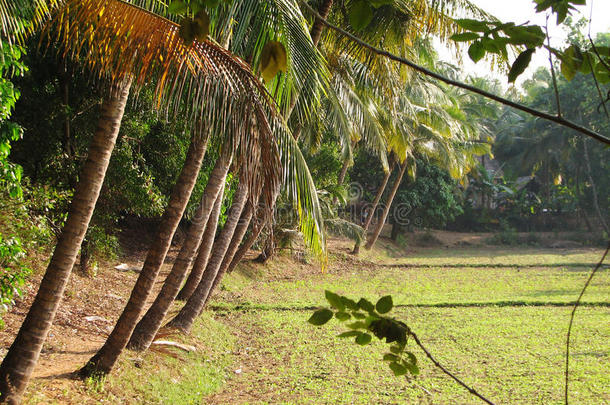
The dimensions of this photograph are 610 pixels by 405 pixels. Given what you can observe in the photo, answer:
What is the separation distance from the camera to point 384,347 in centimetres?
1002

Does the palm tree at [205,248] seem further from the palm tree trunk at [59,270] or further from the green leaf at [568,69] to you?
the green leaf at [568,69]

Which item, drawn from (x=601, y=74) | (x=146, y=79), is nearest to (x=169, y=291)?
(x=146, y=79)

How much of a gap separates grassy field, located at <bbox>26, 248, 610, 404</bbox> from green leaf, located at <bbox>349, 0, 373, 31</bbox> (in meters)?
4.85

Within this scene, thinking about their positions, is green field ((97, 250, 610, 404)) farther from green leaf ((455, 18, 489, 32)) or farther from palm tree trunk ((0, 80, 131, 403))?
green leaf ((455, 18, 489, 32))

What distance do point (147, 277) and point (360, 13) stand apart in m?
5.26

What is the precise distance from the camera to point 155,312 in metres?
7.11

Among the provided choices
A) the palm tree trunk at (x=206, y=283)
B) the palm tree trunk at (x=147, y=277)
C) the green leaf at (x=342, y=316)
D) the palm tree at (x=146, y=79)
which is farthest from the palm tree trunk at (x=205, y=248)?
the green leaf at (x=342, y=316)

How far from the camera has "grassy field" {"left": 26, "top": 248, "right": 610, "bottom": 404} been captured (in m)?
7.07

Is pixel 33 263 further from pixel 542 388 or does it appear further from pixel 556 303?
pixel 556 303

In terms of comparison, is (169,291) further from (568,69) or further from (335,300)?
(568,69)

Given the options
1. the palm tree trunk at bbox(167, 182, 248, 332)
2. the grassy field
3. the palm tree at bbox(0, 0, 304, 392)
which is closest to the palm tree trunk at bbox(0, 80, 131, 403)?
the palm tree at bbox(0, 0, 304, 392)

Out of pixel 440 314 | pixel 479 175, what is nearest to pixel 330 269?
pixel 440 314

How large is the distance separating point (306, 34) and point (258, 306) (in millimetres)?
9078

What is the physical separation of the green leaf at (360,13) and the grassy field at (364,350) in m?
4.85
